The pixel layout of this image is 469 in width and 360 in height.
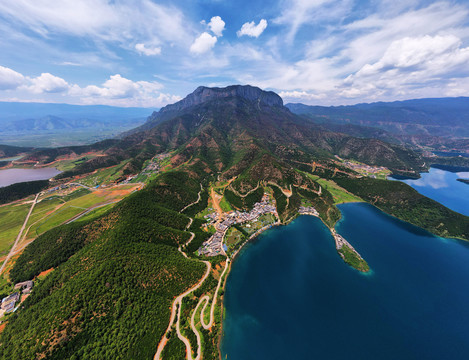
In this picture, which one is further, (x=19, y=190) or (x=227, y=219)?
(x=19, y=190)

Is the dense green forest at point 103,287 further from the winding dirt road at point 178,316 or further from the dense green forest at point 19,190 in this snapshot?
the dense green forest at point 19,190

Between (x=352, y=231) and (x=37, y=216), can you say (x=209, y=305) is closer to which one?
(x=352, y=231)

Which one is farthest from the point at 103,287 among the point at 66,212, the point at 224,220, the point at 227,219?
the point at 66,212

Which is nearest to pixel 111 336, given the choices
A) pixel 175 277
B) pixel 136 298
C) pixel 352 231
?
pixel 136 298

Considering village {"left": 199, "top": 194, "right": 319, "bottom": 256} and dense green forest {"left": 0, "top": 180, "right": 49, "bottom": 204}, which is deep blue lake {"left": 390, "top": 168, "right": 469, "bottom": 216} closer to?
village {"left": 199, "top": 194, "right": 319, "bottom": 256}

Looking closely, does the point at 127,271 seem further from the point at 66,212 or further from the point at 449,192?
the point at 449,192

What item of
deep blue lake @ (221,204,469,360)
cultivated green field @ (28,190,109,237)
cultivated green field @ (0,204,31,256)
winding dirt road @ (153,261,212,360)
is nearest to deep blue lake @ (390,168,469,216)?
deep blue lake @ (221,204,469,360)

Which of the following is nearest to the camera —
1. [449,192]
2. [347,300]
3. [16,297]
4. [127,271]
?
[16,297]

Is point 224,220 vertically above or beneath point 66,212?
above
